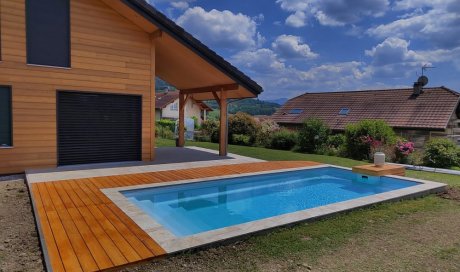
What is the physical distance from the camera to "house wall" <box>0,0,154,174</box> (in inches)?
340

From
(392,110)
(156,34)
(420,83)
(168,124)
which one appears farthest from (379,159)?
(168,124)

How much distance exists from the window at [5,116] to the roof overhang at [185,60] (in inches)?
149

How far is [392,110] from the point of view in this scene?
2373 cm

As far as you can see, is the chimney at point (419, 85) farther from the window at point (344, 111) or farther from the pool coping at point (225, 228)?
the pool coping at point (225, 228)

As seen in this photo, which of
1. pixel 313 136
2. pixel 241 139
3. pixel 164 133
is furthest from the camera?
pixel 164 133

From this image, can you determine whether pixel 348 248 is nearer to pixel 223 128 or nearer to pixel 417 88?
pixel 223 128

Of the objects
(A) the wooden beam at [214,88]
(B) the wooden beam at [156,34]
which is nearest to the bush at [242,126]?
(A) the wooden beam at [214,88]

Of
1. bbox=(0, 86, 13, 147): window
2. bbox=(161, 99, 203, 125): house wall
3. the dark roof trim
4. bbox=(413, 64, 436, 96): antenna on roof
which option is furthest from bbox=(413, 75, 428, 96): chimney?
bbox=(161, 99, 203, 125): house wall

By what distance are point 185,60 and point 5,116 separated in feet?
19.1

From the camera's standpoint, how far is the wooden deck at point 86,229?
12.6 ft

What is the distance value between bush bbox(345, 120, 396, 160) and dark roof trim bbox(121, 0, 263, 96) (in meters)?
6.02

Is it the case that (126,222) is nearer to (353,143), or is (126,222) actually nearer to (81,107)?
(81,107)

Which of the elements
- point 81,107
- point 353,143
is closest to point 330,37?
point 353,143

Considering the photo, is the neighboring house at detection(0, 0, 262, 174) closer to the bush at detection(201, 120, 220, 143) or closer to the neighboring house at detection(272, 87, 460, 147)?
the bush at detection(201, 120, 220, 143)
